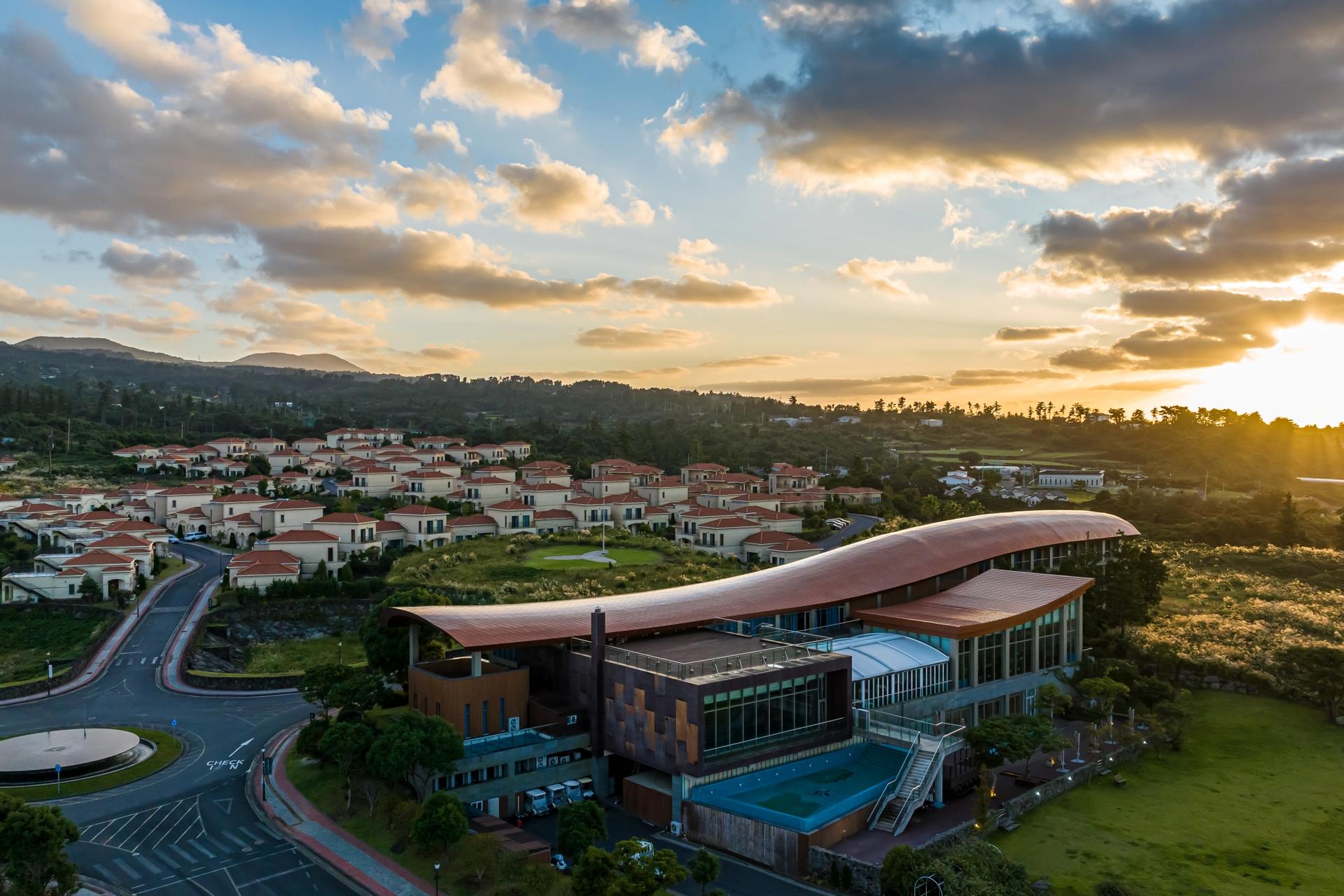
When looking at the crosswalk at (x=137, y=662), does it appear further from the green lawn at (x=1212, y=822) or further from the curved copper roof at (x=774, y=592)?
the green lawn at (x=1212, y=822)

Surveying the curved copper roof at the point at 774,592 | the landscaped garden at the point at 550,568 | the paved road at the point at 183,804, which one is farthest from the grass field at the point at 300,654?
the curved copper roof at the point at 774,592

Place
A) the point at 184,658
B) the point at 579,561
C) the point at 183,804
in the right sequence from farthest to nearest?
the point at 579,561 < the point at 184,658 < the point at 183,804

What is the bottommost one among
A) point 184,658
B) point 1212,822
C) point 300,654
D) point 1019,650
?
point 300,654

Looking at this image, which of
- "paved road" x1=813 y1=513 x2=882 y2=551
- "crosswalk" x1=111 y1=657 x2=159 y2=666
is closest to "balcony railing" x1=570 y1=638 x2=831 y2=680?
"crosswalk" x1=111 y1=657 x2=159 y2=666

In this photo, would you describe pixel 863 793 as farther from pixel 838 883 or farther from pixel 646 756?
pixel 646 756

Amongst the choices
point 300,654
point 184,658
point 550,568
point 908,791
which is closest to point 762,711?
point 908,791

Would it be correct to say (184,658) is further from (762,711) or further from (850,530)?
(850,530)

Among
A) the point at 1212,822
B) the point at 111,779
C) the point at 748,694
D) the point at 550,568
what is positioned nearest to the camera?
the point at 1212,822
